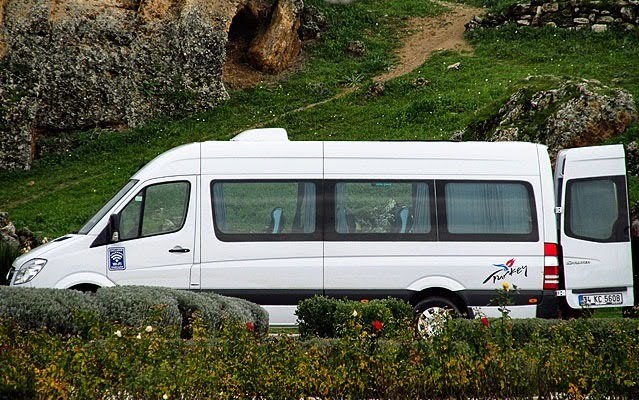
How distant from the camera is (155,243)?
13148mm

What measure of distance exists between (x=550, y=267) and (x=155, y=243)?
16.6 feet

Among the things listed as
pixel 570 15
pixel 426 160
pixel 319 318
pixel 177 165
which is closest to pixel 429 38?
pixel 570 15

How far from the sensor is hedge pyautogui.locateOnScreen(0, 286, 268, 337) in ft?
29.3

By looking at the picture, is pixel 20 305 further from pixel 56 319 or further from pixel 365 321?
pixel 365 321

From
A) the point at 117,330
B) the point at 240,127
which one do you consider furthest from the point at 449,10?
the point at 117,330

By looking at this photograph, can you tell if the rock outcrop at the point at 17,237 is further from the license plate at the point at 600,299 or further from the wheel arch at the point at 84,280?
the license plate at the point at 600,299

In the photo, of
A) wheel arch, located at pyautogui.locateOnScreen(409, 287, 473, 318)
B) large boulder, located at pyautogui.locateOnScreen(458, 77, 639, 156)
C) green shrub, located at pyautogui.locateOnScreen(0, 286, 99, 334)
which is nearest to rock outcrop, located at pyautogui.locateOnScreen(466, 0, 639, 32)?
large boulder, located at pyautogui.locateOnScreen(458, 77, 639, 156)

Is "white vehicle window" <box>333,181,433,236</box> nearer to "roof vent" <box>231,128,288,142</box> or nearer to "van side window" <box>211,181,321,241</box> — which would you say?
"van side window" <box>211,181,321,241</box>

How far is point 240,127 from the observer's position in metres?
29.0

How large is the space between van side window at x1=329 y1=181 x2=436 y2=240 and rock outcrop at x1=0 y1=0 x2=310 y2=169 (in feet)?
54.2

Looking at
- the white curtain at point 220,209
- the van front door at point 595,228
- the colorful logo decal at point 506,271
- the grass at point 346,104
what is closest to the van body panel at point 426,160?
the van front door at point 595,228

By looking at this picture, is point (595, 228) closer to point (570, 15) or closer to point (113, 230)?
point (113, 230)

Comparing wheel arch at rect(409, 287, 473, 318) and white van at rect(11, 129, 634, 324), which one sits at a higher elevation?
white van at rect(11, 129, 634, 324)

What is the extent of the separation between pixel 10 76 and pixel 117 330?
21742 millimetres
